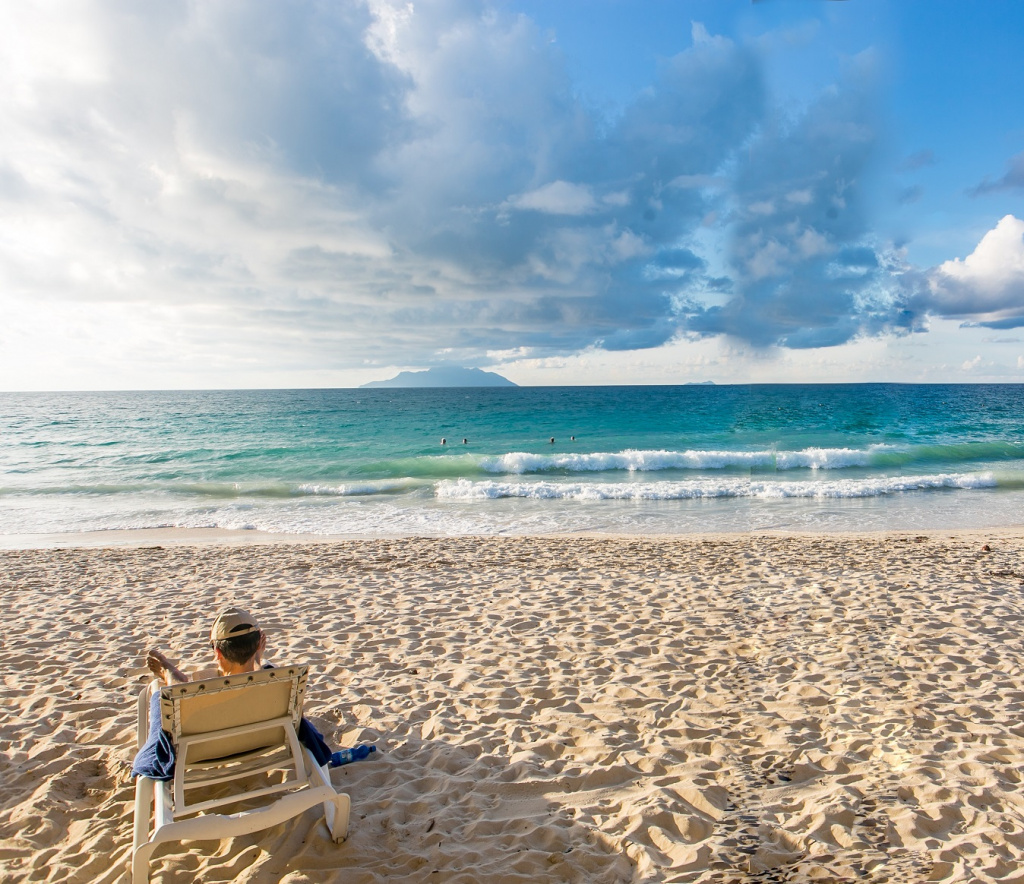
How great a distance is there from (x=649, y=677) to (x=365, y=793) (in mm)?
2666

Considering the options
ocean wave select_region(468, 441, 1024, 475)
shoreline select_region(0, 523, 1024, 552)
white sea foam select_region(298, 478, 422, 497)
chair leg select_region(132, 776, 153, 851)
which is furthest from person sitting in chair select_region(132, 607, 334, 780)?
ocean wave select_region(468, 441, 1024, 475)

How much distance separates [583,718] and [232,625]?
8.85 ft

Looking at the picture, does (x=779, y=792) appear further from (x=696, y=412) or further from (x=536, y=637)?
(x=696, y=412)

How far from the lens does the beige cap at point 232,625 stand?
354cm

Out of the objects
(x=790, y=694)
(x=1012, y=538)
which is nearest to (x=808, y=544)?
(x=1012, y=538)

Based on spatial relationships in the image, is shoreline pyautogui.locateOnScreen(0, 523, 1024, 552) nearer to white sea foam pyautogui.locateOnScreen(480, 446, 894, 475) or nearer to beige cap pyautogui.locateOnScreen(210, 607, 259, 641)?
beige cap pyautogui.locateOnScreen(210, 607, 259, 641)

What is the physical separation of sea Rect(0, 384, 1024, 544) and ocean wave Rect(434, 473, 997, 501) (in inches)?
2.8

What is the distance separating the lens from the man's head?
3.55m

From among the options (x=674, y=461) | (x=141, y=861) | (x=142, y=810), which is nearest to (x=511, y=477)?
(x=674, y=461)

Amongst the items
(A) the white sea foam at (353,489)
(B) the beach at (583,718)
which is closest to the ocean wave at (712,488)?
(A) the white sea foam at (353,489)

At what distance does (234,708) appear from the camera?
10.9 ft

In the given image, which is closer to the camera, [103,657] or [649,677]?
[649,677]

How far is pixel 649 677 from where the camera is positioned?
5426mm

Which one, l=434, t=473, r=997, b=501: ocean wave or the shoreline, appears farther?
l=434, t=473, r=997, b=501: ocean wave
